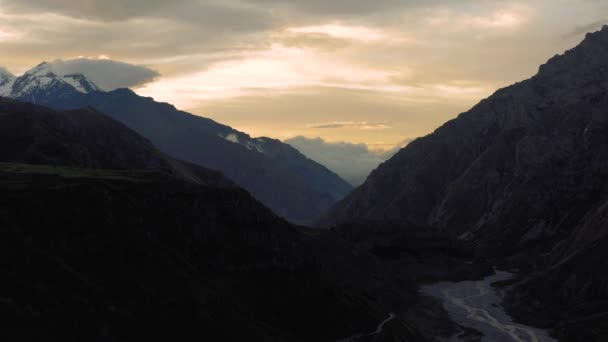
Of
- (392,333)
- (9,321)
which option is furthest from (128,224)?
(392,333)

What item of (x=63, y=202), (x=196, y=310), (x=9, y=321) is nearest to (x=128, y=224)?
(x=63, y=202)

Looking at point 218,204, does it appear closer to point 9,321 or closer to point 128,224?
point 128,224

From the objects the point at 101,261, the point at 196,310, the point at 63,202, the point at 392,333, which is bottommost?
the point at 392,333

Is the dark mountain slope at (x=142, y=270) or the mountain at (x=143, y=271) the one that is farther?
the dark mountain slope at (x=142, y=270)

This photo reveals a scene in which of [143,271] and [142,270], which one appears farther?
[142,270]

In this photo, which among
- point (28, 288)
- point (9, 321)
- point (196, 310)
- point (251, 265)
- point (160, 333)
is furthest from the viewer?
point (251, 265)

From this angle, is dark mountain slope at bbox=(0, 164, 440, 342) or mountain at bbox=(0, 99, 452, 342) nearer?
mountain at bbox=(0, 99, 452, 342)

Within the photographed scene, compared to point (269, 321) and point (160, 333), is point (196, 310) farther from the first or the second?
point (269, 321)

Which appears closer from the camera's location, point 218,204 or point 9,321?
point 9,321

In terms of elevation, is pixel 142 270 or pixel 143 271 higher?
pixel 142 270

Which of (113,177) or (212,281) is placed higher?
(113,177)

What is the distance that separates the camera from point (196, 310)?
154m

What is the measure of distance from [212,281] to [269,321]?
613 inches

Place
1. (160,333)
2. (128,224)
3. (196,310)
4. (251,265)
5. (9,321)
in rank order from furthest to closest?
(251,265) < (128,224) < (196,310) < (160,333) < (9,321)
